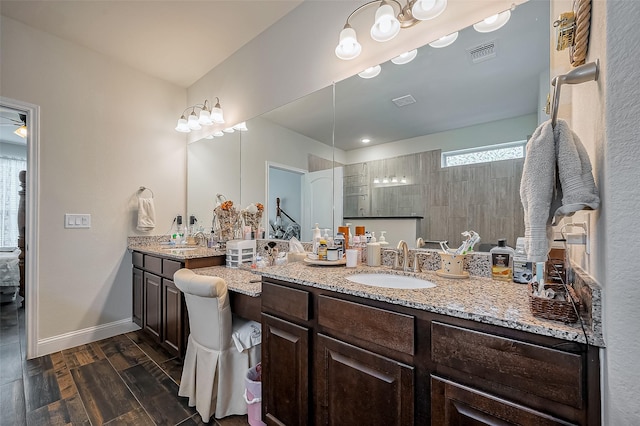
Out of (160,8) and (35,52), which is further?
(35,52)

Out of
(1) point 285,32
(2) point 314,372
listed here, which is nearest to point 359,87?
(1) point 285,32

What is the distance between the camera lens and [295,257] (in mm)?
1900

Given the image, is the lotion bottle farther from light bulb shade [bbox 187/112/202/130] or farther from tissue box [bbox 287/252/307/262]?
light bulb shade [bbox 187/112/202/130]

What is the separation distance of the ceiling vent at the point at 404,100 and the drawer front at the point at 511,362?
1.23m

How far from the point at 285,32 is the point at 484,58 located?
155cm

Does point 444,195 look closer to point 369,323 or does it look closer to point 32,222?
point 369,323

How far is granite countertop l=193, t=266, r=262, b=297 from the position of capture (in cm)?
156

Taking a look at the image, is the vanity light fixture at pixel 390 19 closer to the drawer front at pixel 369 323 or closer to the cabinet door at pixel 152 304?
the drawer front at pixel 369 323

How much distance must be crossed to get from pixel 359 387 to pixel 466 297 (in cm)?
51

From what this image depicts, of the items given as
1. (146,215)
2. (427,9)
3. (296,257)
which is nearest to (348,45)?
(427,9)

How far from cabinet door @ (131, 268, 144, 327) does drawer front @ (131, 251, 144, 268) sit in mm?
53

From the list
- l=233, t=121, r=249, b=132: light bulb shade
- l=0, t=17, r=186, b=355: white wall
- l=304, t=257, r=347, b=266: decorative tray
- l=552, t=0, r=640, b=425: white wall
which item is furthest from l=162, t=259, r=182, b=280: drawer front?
l=552, t=0, r=640, b=425: white wall

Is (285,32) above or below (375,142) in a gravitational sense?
above

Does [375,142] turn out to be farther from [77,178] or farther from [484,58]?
[77,178]
